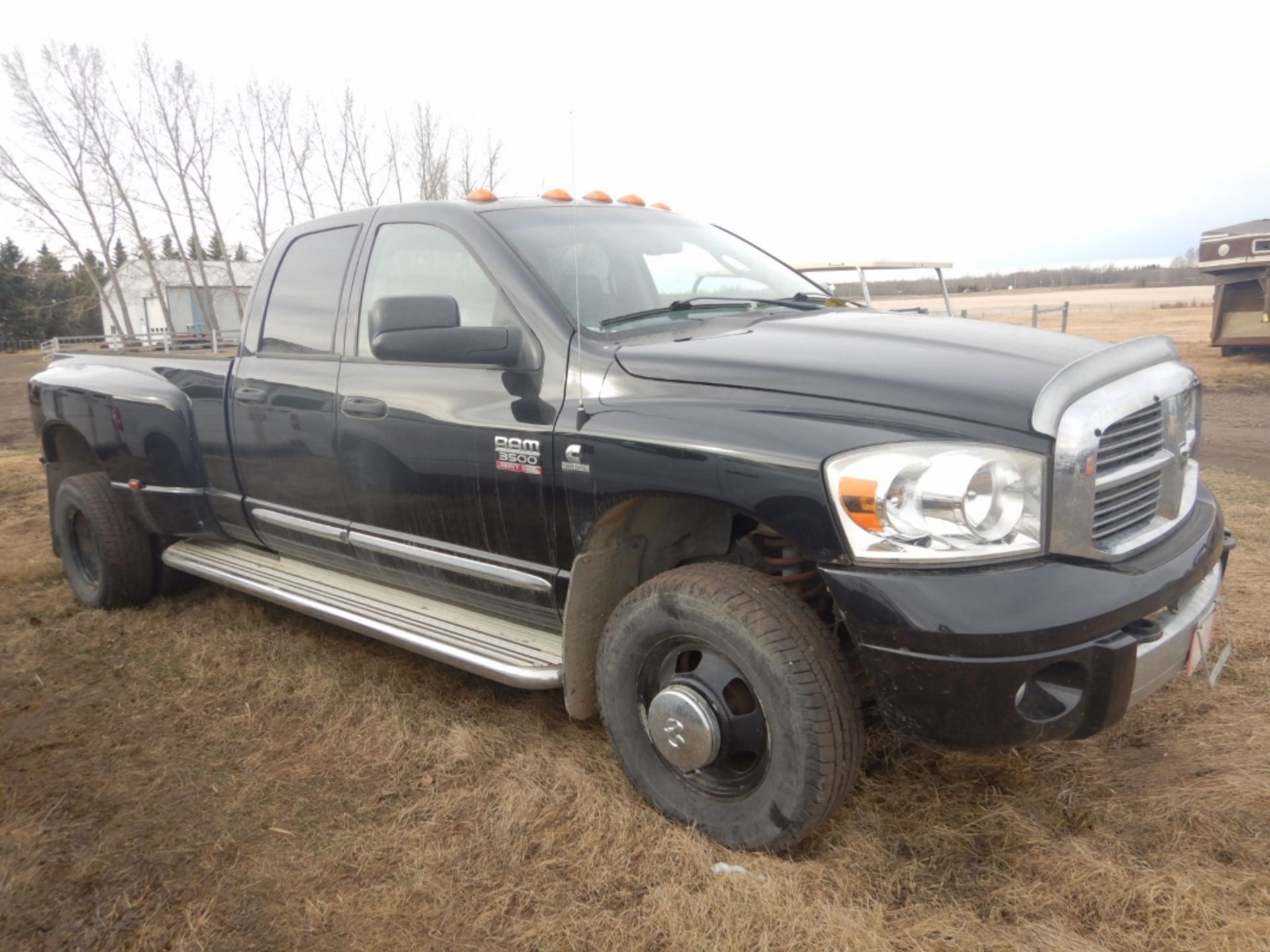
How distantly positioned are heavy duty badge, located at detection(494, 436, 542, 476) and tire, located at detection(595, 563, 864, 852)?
503mm

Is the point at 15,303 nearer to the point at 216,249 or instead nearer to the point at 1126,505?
the point at 216,249

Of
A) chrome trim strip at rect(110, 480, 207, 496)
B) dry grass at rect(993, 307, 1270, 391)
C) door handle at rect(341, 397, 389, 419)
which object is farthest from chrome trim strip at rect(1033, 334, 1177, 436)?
chrome trim strip at rect(110, 480, 207, 496)

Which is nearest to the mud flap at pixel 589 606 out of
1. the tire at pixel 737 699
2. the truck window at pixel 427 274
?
the tire at pixel 737 699

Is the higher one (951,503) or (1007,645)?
(951,503)

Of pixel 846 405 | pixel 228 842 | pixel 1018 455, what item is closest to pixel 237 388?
pixel 228 842

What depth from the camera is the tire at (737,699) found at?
2.27 m

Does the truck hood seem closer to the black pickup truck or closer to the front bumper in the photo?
the black pickup truck

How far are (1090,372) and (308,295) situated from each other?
2914mm

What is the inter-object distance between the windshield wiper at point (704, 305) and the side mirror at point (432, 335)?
1.07 feet

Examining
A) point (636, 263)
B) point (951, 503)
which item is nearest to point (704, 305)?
point (636, 263)

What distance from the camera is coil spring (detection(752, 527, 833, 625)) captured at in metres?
2.60

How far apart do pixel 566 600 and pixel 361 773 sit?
37.2 inches

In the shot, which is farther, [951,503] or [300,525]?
[300,525]

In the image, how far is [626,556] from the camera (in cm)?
286
